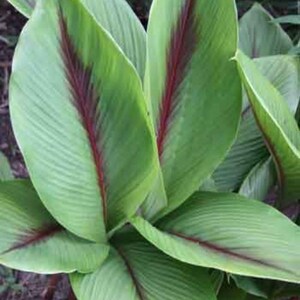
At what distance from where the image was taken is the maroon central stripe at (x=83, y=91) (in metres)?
0.92

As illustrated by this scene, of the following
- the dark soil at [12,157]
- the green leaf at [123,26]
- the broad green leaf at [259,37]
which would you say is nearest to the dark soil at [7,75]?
the dark soil at [12,157]

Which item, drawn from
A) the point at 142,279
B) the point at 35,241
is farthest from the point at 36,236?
the point at 142,279

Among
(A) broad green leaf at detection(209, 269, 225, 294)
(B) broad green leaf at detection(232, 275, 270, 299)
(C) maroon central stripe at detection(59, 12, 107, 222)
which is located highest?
(C) maroon central stripe at detection(59, 12, 107, 222)

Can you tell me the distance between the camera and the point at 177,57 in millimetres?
1037

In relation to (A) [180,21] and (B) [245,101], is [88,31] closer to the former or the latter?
(A) [180,21]

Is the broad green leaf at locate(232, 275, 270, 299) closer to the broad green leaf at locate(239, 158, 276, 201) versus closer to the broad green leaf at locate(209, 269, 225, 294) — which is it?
the broad green leaf at locate(209, 269, 225, 294)

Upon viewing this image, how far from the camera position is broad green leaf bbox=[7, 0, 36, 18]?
1.07m

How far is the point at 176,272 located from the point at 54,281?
341mm

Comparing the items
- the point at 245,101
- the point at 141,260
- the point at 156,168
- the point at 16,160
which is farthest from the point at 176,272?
the point at 16,160

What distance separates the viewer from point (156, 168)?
0.98 meters

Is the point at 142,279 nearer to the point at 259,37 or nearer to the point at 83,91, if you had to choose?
the point at 83,91

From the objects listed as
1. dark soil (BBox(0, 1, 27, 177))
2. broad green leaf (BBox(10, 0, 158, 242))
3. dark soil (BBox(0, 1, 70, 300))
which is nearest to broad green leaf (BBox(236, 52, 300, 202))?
broad green leaf (BBox(10, 0, 158, 242))

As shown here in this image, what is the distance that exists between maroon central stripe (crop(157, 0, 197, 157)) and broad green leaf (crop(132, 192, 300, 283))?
0.10 m

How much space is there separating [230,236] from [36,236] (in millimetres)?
243
